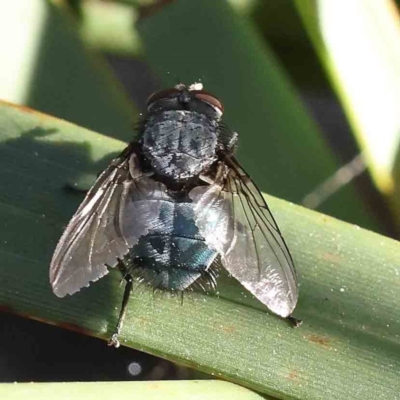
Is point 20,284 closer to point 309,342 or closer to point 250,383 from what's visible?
point 250,383

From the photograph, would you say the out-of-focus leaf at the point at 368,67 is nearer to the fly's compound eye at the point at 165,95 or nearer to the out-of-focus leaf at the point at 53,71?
the fly's compound eye at the point at 165,95

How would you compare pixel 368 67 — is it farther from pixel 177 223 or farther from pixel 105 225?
pixel 105 225

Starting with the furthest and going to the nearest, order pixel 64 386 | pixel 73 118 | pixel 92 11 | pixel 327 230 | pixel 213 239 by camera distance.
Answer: pixel 92 11 < pixel 73 118 < pixel 327 230 < pixel 213 239 < pixel 64 386

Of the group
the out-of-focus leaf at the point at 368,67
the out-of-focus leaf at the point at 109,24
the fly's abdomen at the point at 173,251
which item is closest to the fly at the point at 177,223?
the fly's abdomen at the point at 173,251

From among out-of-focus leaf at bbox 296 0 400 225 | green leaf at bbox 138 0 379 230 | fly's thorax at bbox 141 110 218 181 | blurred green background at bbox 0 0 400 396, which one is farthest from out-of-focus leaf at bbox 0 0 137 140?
out-of-focus leaf at bbox 296 0 400 225

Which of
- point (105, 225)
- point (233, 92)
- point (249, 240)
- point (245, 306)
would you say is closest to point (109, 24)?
point (233, 92)

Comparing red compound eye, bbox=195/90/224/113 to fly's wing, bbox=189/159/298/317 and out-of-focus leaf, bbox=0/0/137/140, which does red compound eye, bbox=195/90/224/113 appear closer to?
fly's wing, bbox=189/159/298/317

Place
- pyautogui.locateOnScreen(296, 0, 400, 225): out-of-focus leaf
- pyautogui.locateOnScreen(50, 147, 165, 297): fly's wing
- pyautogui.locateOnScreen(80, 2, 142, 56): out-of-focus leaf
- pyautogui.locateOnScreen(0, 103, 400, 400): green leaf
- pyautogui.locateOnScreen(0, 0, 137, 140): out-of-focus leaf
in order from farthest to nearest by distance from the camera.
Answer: pyautogui.locateOnScreen(80, 2, 142, 56): out-of-focus leaf → pyautogui.locateOnScreen(0, 0, 137, 140): out-of-focus leaf → pyautogui.locateOnScreen(296, 0, 400, 225): out-of-focus leaf → pyautogui.locateOnScreen(0, 103, 400, 400): green leaf → pyautogui.locateOnScreen(50, 147, 165, 297): fly's wing

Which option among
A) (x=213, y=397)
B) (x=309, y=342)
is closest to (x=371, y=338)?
(x=309, y=342)
